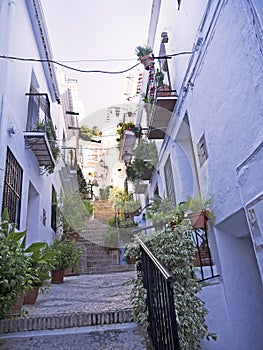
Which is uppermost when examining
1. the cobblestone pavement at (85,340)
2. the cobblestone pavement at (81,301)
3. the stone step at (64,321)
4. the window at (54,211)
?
the window at (54,211)

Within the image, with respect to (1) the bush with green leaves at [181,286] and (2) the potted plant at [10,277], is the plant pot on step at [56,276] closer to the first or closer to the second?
(1) the bush with green leaves at [181,286]

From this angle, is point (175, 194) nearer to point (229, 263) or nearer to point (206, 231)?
point (206, 231)

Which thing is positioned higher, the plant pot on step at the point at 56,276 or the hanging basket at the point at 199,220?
the hanging basket at the point at 199,220

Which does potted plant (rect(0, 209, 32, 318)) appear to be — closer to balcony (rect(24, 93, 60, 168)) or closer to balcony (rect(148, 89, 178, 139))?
balcony (rect(24, 93, 60, 168))

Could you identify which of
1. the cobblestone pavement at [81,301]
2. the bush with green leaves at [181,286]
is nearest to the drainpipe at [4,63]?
the cobblestone pavement at [81,301]

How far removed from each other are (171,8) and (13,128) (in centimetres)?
425

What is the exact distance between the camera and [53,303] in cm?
392

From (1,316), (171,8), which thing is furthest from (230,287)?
(171,8)

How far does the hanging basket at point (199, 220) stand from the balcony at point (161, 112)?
280 cm

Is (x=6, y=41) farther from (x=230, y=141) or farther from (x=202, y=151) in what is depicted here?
(x=230, y=141)

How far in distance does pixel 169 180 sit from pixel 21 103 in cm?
387

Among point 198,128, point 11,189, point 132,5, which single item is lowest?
point 11,189

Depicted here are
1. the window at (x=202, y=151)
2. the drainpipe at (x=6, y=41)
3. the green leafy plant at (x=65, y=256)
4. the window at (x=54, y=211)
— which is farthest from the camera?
the window at (x=54, y=211)

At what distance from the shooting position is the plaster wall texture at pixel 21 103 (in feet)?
15.8
